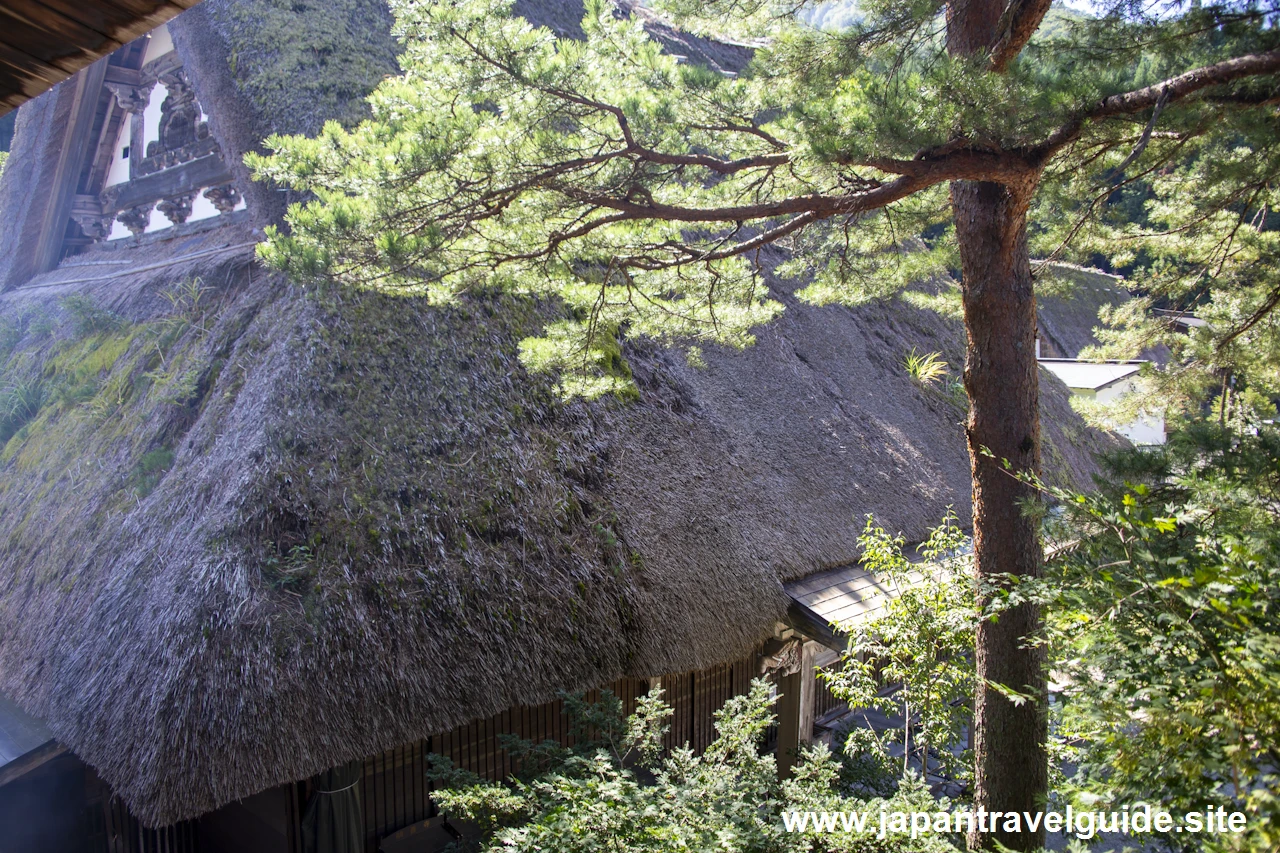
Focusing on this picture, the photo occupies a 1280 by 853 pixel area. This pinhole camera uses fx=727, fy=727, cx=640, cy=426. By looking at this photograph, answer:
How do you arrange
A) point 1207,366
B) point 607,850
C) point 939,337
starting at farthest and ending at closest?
1. point 939,337
2. point 1207,366
3. point 607,850

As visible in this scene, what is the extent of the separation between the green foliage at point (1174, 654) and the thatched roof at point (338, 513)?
7.68 ft

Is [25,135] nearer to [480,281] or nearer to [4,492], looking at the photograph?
[4,492]

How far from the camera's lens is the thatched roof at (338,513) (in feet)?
10.3

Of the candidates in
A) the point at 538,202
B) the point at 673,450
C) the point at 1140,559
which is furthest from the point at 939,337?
the point at 1140,559

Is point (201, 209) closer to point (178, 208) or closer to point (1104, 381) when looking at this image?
point (178, 208)

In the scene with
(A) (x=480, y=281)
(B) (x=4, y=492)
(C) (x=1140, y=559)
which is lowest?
(C) (x=1140, y=559)

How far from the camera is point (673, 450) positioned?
5.03 metres

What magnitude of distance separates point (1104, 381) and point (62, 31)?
477 inches

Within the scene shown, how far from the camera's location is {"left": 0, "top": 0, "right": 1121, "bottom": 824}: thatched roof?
3.13 m

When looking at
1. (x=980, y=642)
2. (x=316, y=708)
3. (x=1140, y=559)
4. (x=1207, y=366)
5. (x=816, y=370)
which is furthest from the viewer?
(x=816, y=370)

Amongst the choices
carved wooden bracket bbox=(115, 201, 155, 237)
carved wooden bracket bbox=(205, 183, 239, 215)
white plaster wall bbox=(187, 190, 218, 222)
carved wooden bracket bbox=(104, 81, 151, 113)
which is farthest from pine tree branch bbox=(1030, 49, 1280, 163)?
carved wooden bracket bbox=(104, 81, 151, 113)

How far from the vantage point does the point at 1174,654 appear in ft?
5.89

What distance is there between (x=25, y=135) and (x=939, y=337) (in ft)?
34.3

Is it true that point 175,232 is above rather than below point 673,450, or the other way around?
above
